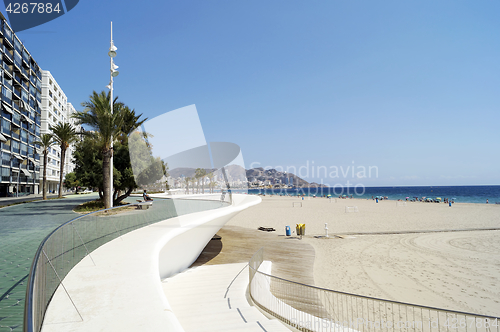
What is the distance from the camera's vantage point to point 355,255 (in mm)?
13562

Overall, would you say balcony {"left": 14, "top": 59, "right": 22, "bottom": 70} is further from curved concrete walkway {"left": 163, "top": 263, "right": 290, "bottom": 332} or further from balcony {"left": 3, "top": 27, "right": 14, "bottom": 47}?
curved concrete walkway {"left": 163, "top": 263, "right": 290, "bottom": 332}

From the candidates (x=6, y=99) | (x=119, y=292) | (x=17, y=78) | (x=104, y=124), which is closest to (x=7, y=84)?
(x=6, y=99)

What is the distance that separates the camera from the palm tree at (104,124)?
19438 mm

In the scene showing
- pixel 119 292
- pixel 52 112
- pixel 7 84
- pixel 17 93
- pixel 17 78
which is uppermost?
A: pixel 17 78

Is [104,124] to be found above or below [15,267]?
above

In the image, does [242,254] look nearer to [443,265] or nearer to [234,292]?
[234,292]

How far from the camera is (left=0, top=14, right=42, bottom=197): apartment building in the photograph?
46.5 metres

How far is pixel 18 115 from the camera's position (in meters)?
51.3

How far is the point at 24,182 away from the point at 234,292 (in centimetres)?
6581

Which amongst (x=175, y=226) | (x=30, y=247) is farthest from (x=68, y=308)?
(x=30, y=247)

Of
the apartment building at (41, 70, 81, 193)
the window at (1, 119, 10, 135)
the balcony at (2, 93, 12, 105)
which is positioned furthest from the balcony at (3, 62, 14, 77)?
the apartment building at (41, 70, 81, 193)

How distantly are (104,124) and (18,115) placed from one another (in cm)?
4666

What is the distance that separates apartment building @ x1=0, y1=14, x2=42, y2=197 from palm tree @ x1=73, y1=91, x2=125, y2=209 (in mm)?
33486

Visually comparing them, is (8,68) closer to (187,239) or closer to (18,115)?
(18,115)
